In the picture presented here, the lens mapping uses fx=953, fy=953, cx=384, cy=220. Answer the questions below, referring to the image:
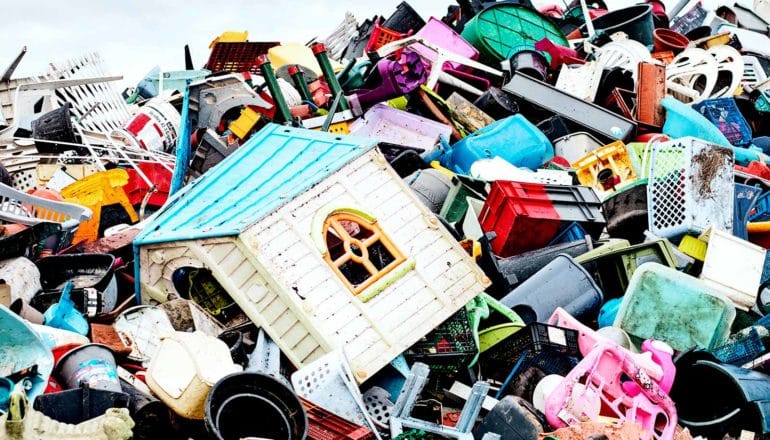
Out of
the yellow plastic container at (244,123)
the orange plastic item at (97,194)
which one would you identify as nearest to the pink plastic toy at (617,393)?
the orange plastic item at (97,194)

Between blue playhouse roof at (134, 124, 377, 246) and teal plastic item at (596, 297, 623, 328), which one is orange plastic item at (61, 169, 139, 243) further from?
teal plastic item at (596, 297, 623, 328)

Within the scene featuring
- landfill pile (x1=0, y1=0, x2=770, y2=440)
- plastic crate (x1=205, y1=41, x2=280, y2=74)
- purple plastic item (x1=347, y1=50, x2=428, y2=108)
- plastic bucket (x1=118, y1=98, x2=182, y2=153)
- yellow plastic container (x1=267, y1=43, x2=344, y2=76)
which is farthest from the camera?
yellow plastic container (x1=267, y1=43, x2=344, y2=76)

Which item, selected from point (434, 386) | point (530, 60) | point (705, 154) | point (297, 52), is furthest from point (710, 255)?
point (297, 52)

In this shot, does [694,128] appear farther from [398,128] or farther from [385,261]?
[385,261]

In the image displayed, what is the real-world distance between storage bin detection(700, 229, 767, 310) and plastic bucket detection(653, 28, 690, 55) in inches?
221

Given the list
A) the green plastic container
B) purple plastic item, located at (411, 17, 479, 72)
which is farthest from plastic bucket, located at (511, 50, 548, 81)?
purple plastic item, located at (411, 17, 479, 72)

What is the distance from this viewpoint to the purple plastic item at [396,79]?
29.2 ft

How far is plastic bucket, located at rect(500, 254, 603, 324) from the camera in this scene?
596cm

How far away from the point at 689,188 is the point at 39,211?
456 centimetres

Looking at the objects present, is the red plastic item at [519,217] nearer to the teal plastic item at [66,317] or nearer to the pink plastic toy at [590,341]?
the pink plastic toy at [590,341]

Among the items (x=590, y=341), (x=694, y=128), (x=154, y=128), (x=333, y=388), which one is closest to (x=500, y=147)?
(x=694, y=128)

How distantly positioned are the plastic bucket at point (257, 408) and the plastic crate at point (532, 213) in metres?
2.65

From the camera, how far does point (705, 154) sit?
6.72 metres

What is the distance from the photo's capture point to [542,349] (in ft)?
16.6
